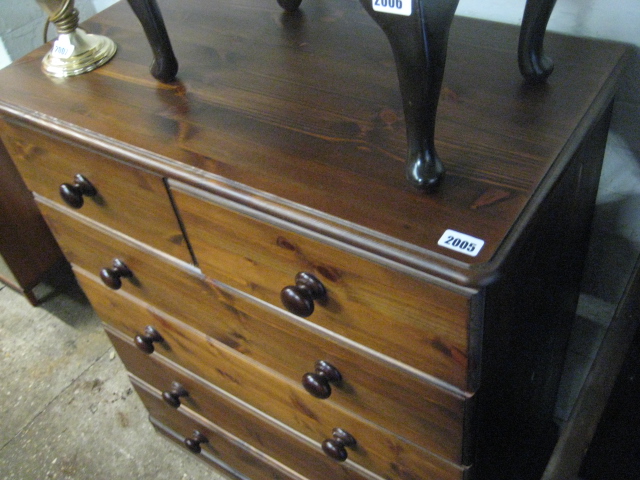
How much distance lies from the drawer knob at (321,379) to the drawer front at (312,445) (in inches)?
3.4

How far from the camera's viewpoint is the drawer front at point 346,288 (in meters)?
0.62

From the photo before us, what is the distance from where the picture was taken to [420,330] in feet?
2.15

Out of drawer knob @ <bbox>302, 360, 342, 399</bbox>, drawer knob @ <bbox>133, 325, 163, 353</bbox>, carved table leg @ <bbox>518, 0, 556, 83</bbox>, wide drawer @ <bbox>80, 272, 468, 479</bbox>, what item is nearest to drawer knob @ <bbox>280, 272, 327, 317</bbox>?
drawer knob @ <bbox>302, 360, 342, 399</bbox>

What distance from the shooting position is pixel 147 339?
1.12 metres

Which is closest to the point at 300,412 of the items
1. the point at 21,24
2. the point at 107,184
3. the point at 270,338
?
the point at 270,338

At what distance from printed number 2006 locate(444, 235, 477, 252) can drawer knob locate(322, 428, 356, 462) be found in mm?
442

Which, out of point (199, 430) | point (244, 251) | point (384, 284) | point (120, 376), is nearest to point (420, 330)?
point (384, 284)

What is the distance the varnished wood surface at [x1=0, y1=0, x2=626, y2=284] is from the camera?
62 cm

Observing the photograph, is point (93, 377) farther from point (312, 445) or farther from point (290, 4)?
point (290, 4)

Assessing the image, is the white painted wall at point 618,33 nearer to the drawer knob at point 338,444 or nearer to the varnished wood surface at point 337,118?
the varnished wood surface at point 337,118

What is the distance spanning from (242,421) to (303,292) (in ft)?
1.73

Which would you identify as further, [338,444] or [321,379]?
[338,444]

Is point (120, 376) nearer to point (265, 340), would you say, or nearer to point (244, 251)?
point (265, 340)

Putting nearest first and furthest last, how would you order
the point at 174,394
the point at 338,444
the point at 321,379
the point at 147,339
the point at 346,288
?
1. the point at 346,288
2. the point at 321,379
3. the point at 338,444
4. the point at 147,339
5. the point at 174,394
